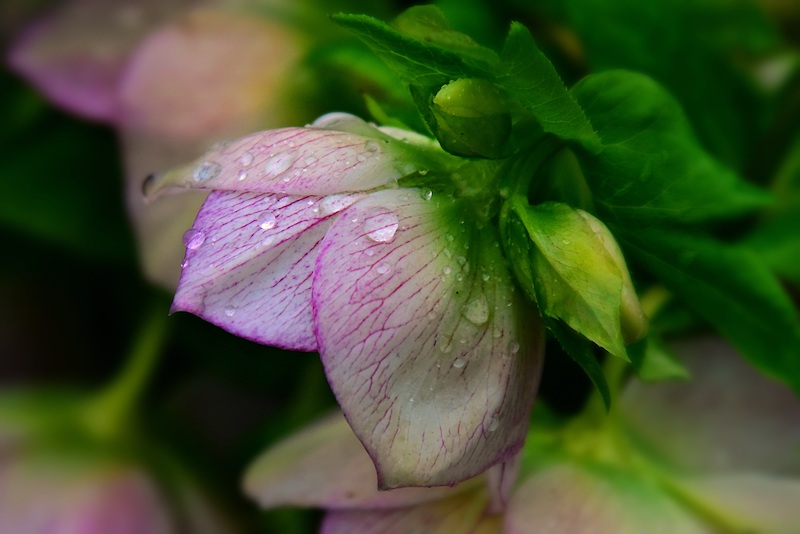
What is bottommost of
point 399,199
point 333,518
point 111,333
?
point 111,333

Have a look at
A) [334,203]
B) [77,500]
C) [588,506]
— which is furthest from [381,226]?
[77,500]

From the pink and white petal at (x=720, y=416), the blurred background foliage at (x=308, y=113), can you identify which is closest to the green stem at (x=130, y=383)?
the blurred background foliage at (x=308, y=113)

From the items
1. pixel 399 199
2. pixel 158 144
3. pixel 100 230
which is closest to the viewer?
pixel 399 199

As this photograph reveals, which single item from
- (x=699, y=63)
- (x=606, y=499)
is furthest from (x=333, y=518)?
(x=699, y=63)

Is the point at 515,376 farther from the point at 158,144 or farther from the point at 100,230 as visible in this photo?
the point at 100,230

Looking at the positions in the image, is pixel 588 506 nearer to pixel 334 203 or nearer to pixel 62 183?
pixel 334 203

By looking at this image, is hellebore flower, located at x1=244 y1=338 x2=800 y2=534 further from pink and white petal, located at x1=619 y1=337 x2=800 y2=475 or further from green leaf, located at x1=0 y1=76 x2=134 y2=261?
green leaf, located at x1=0 y1=76 x2=134 y2=261
